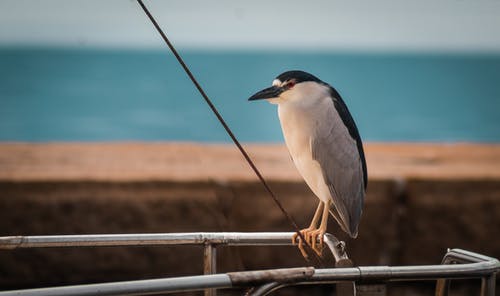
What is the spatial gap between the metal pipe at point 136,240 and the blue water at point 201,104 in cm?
751

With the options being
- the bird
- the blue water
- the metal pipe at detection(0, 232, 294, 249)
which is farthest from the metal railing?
the blue water

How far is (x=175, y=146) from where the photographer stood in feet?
18.2

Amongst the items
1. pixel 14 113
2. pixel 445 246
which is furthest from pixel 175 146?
pixel 14 113

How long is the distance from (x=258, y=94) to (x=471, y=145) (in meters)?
4.21

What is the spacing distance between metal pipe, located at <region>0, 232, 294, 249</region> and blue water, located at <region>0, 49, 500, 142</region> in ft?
24.6

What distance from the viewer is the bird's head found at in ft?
7.00

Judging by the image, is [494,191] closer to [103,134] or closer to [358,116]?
[103,134]

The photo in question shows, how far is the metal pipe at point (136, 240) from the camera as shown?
5.54 ft

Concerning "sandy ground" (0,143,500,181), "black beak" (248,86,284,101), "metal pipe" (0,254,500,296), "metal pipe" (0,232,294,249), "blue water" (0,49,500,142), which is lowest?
"metal pipe" (0,254,500,296)

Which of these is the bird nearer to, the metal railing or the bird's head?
the bird's head

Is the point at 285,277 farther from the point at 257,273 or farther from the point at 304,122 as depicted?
the point at 304,122

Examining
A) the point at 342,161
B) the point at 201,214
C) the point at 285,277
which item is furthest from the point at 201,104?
the point at 285,277

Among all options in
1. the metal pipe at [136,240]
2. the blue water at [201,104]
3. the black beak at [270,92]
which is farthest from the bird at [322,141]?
the blue water at [201,104]

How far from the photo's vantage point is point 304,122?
7.36 ft
